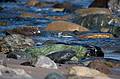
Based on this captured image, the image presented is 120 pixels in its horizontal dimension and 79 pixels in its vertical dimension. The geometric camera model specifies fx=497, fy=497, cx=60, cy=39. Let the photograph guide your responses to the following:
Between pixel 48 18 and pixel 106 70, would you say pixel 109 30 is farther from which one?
pixel 106 70

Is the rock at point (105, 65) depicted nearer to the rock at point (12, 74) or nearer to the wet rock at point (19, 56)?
the wet rock at point (19, 56)

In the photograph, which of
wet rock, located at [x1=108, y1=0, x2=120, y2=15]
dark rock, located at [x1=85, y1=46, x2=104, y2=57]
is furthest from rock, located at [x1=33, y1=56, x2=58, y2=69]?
wet rock, located at [x1=108, y1=0, x2=120, y2=15]

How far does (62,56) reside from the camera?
312 inches

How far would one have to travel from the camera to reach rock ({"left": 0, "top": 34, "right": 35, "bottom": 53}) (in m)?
9.10

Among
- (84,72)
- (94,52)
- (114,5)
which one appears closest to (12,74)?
(84,72)

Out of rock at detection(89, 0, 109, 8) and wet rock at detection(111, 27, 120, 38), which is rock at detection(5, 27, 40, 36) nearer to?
wet rock at detection(111, 27, 120, 38)

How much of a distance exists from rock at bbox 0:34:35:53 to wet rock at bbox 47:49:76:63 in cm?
119

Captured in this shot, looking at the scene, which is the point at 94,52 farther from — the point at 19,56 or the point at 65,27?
the point at 65,27

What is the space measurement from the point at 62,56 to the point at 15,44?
5.34ft

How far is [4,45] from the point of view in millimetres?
9148

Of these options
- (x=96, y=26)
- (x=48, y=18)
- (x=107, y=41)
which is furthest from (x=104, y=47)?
(x=48, y=18)

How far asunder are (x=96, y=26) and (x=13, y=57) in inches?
241

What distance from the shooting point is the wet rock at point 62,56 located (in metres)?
7.85

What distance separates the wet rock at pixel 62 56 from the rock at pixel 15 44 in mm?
1190
